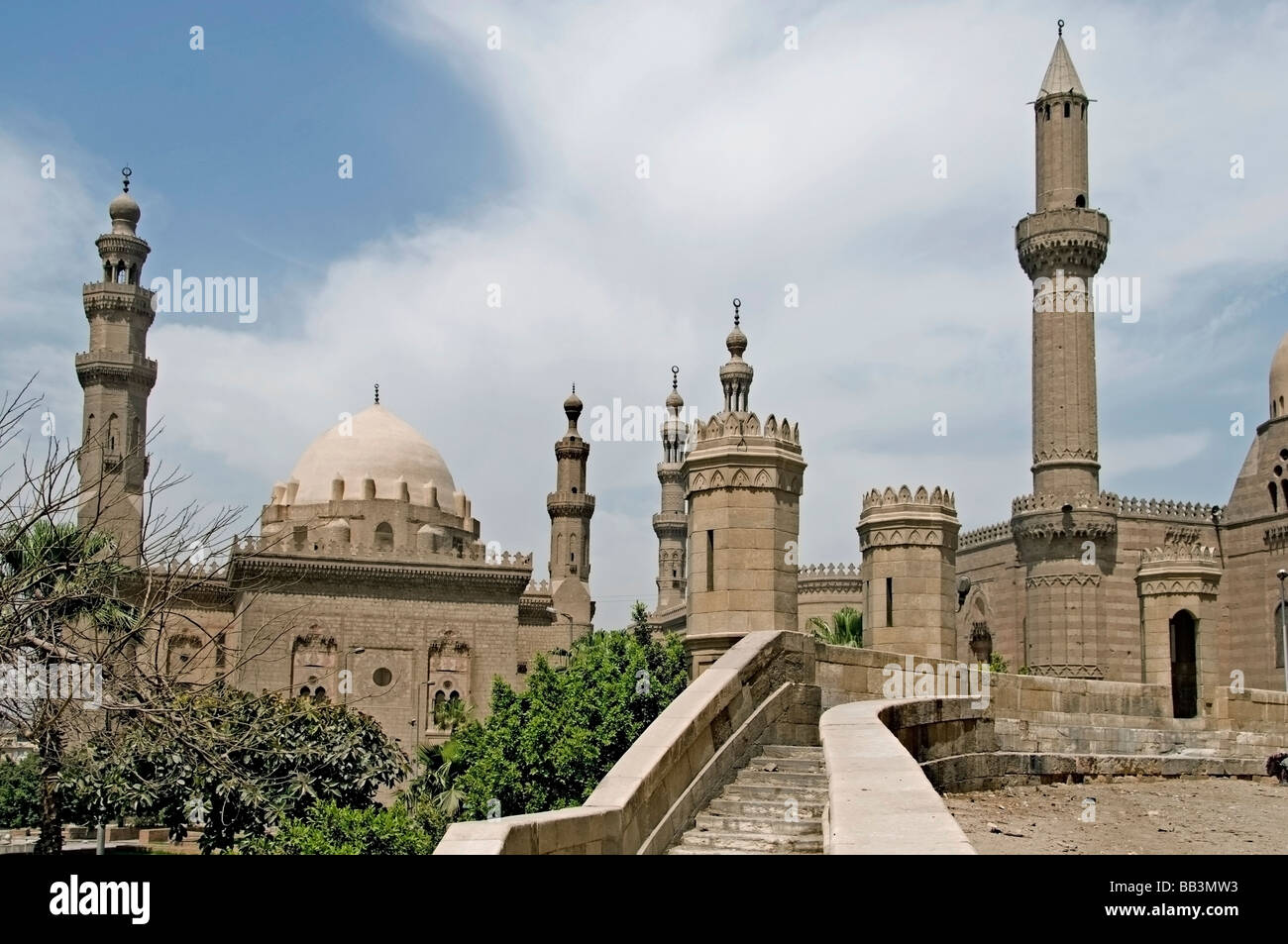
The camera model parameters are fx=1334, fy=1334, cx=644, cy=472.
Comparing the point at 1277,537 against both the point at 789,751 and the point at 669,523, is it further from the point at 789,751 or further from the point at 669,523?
the point at 789,751

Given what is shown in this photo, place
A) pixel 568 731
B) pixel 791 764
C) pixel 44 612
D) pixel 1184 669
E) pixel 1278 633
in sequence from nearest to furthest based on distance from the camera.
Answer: pixel 44 612 → pixel 791 764 → pixel 568 731 → pixel 1184 669 → pixel 1278 633

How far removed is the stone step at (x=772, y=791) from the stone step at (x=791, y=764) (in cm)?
43

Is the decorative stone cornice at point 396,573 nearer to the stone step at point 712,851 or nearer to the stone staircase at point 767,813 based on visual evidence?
the stone staircase at point 767,813

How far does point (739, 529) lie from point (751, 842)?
6.34 metres

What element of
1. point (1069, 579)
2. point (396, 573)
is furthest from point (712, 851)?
point (396, 573)

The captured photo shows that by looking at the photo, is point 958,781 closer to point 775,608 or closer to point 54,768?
point 775,608

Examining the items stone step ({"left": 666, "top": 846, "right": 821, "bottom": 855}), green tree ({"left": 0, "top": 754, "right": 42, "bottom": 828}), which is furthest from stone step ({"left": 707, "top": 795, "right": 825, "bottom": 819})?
green tree ({"left": 0, "top": 754, "right": 42, "bottom": 828})

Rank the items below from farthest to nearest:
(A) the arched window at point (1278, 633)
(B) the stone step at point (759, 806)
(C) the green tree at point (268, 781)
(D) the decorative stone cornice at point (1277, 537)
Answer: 1. (D) the decorative stone cornice at point (1277, 537)
2. (A) the arched window at point (1278, 633)
3. (C) the green tree at point (268, 781)
4. (B) the stone step at point (759, 806)

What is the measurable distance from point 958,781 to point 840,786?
5846 mm

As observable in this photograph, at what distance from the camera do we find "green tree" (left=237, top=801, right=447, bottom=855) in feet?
63.6

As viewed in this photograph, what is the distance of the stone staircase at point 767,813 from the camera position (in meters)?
7.52

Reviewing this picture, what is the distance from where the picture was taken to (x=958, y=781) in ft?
38.7

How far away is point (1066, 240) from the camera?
115 feet

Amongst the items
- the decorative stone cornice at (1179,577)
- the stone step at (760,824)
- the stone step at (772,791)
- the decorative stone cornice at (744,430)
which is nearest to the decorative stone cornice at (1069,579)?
the decorative stone cornice at (1179,577)
